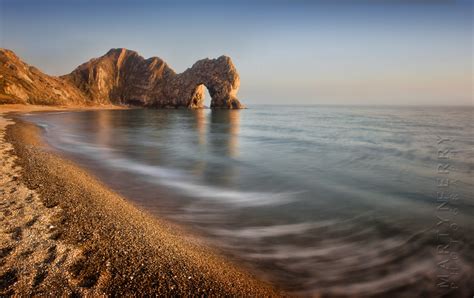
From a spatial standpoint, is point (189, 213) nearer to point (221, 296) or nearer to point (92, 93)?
point (221, 296)

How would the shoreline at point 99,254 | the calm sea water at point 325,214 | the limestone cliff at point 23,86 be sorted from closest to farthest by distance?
1. the shoreline at point 99,254
2. the calm sea water at point 325,214
3. the limestone cliff at point 23,86

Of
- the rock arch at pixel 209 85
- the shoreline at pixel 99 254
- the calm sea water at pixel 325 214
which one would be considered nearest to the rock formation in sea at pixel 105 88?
the rock arch at pixel 209 85

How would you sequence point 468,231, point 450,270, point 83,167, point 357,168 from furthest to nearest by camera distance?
point 357,168 < point 83,167 < point 468,231 < point 450,270

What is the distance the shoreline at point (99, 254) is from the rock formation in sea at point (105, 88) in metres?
104

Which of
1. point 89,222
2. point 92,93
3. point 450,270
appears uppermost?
point 92,93

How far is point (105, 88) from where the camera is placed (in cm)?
19962

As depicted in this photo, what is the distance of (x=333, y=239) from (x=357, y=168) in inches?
486

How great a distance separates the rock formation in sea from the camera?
10450 cm

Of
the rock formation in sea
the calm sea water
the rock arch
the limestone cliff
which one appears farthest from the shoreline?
the rock arch

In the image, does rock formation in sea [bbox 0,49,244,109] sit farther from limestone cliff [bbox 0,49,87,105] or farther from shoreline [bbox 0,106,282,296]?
shoreline [bbox 0,106,282,296]

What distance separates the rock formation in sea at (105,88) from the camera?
343 ft

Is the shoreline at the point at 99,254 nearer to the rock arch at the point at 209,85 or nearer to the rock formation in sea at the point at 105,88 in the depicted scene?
the rock formation in sea at the point at 105,88

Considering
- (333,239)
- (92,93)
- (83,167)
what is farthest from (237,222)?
(92,93)

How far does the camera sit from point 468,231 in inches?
349
